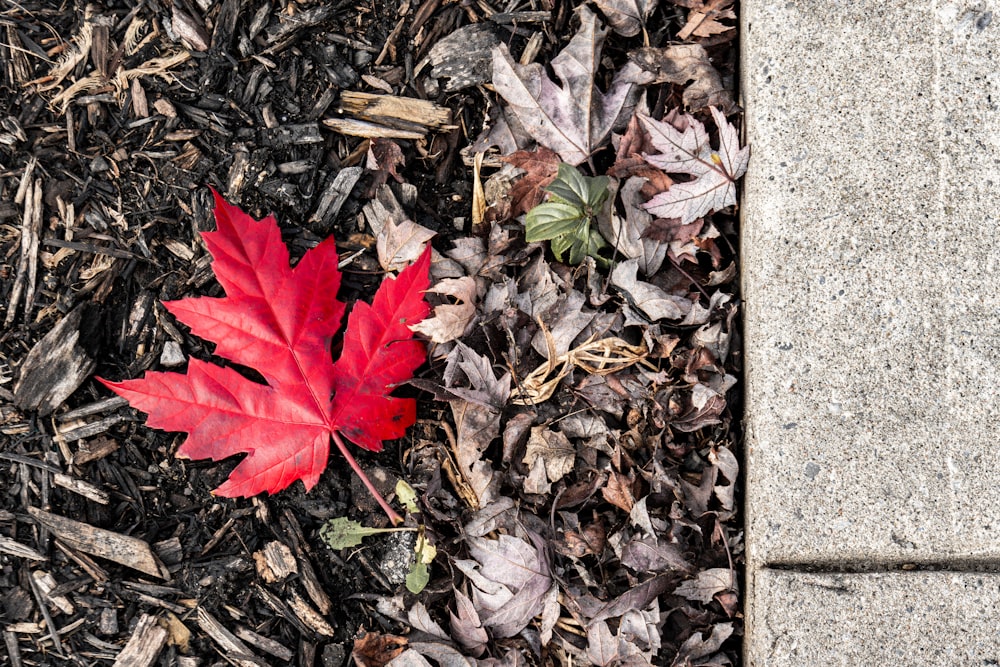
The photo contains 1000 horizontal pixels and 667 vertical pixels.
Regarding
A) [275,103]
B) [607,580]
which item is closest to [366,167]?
[275,103]

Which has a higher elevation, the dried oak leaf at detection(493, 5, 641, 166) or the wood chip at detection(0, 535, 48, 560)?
the dried oak leaf at detection(493, 5, 641, 166)

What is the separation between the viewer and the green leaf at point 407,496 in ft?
7.48

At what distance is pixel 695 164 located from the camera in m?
2.27

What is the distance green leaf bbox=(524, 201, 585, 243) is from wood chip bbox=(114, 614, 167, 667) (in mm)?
1620

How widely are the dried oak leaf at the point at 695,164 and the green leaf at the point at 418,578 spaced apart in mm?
1256

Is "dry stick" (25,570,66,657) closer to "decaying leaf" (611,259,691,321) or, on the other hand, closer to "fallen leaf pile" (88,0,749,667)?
"fallen leaf pile" (88,0,749,667)

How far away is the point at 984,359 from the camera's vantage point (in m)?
2.07

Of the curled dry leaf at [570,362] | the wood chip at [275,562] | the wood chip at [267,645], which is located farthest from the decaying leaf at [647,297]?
the wood chip at [267,645]

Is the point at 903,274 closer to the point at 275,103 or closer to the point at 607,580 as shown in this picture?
the point at 607,580

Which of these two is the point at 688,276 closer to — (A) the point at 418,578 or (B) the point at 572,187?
(B) the point at 572,187

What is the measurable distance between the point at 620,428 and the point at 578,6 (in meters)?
1.34

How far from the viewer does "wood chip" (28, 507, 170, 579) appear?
2262 mm

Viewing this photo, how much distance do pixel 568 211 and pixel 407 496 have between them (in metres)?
0.98

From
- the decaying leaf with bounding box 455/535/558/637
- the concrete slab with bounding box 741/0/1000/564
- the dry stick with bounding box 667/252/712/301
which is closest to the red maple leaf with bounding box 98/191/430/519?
the decaying leaf with bounding box 455/535/558/637
